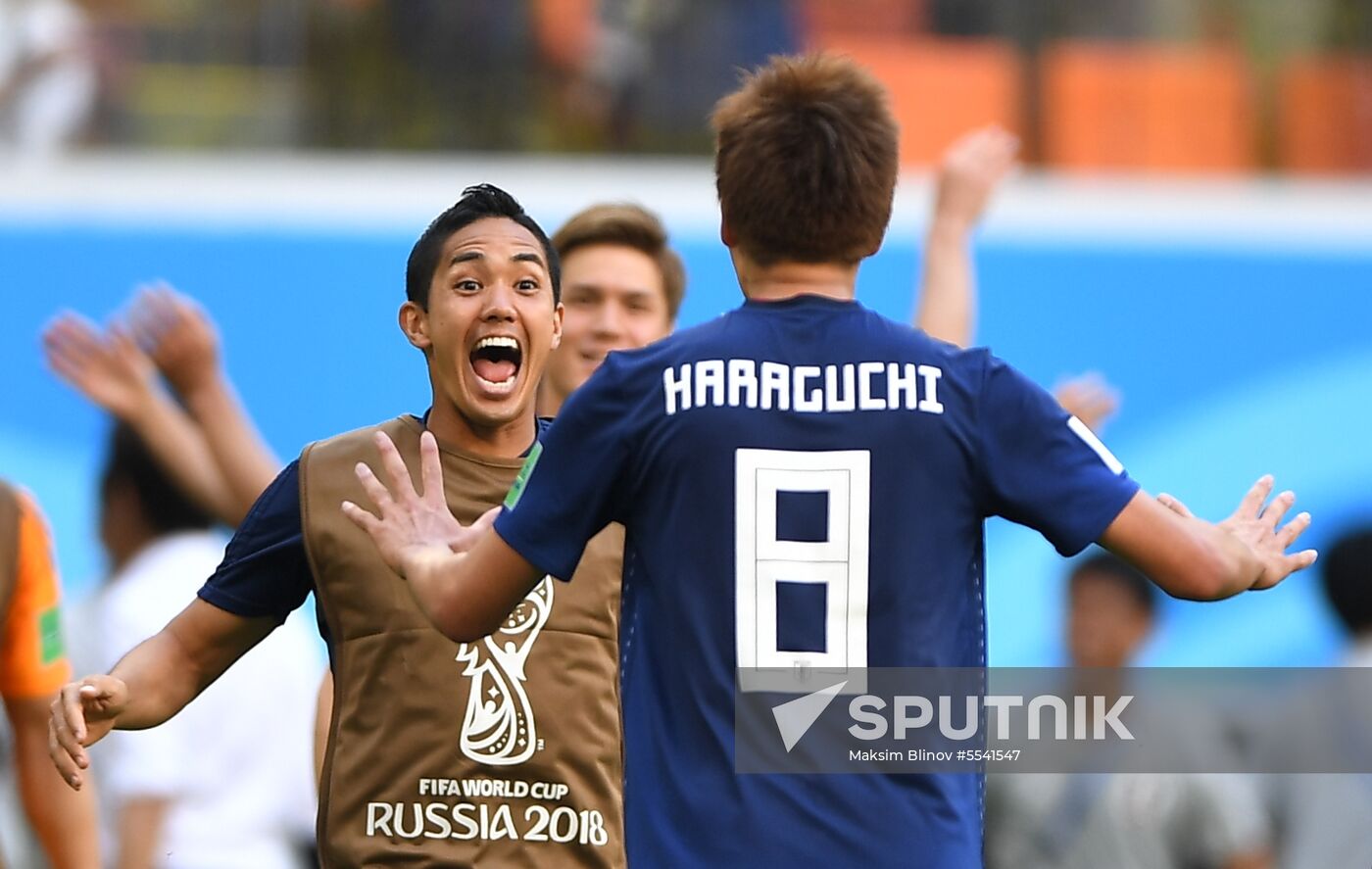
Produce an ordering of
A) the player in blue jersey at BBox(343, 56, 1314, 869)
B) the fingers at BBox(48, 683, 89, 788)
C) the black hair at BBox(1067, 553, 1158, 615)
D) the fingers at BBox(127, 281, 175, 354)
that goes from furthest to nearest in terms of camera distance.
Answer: the black hair at BBox(1067, 553, 1158, 615), the fingers at BBox(127, 281, 175, 354), the fingers at BBox(48, 683, 89, 788), the player in blue jersey at BBox(343, 56, 1314, 869)

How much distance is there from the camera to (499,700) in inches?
169

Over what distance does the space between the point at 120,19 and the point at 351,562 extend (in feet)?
26.5

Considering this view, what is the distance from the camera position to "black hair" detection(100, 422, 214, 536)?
6.57 meters

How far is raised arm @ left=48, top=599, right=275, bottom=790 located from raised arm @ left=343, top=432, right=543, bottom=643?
29.9 inches

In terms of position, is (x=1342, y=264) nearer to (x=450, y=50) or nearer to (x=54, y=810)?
(x=450, y=50)

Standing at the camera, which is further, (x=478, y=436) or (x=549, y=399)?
(x=549, y=399)

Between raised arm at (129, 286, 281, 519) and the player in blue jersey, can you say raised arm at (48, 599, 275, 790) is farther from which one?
raised arm at (129, 286, 281, 519)

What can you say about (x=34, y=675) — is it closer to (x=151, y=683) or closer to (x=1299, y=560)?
(x=151, y=683)

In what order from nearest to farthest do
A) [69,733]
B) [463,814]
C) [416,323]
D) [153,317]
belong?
[69,733] → [463,814] → [416,323] → [153,317]

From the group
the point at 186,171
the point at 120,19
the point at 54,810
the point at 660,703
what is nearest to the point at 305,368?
the point at 186,171

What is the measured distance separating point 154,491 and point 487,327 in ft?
8.11

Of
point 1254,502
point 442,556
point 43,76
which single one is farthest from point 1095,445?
point 43,76

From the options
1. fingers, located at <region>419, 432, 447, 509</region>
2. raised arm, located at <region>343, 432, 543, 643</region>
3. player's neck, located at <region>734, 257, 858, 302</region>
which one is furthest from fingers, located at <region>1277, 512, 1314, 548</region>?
fingers, located at <region>419, 432, 447, 509</region>

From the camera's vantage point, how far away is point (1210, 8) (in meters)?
12.4
